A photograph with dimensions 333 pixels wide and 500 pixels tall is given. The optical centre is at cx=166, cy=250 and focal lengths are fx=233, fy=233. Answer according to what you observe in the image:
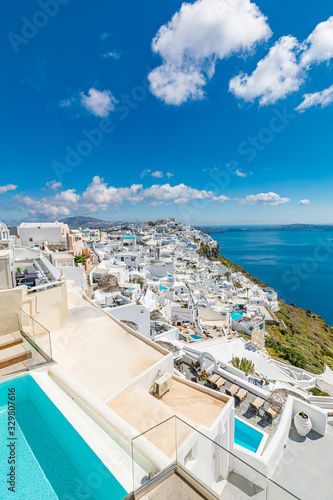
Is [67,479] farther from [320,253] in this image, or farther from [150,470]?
[320,253]

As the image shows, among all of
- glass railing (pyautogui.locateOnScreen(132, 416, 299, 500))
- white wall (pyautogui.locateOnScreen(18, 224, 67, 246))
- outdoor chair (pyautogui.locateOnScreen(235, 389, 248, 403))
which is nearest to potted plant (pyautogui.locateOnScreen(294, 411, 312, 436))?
outdoor chair (pyautogui.locateOnScreen(235, 389, 248, 403))

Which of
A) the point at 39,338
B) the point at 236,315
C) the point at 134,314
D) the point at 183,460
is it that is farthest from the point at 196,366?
the point at 236,315

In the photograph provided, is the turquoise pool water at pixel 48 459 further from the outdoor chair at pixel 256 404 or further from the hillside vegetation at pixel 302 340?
the hillside vegetation at pixel 302 340

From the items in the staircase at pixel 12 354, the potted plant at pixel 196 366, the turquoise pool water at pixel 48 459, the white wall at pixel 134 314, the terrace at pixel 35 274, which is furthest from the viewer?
the white wall at pixel 134 314

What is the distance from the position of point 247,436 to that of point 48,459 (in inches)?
214

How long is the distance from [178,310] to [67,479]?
1566 cm

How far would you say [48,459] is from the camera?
2.73 meters

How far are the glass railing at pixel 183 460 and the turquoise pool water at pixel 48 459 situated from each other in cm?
32

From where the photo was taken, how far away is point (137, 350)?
225 inches

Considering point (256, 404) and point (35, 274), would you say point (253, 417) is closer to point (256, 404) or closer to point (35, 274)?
point (256, 404)

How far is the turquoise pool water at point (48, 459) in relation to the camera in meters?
2.36

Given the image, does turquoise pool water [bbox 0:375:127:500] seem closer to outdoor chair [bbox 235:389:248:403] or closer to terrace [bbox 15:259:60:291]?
terrace [bbox 15:259:60:291]

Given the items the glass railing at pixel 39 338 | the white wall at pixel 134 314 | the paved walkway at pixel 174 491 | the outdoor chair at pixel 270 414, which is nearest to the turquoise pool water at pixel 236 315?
the white wall at pixel 134 314

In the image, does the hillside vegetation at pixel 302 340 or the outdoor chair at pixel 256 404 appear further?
the hillside vegetation at pixel 302 340
